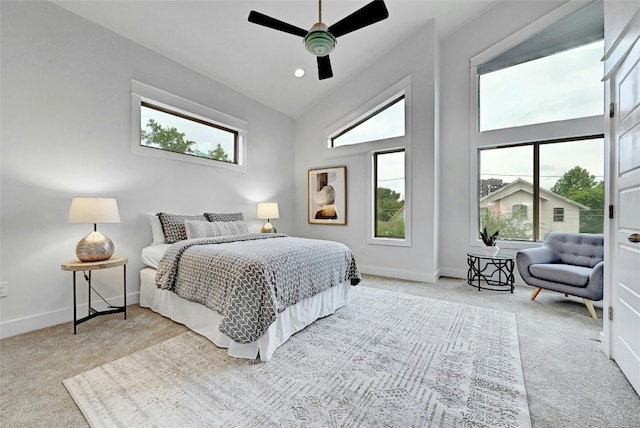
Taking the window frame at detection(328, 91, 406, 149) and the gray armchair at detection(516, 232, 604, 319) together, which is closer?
the gray armchair at detection(516, 232, 604, 319)

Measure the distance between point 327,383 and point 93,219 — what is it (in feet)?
8.18

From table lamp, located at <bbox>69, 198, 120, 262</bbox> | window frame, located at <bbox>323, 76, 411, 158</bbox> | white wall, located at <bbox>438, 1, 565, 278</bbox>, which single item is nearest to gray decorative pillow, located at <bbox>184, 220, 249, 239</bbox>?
table lamp, located at <bbox>69, 198, 120, 262</bbox>

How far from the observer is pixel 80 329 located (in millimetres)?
2586

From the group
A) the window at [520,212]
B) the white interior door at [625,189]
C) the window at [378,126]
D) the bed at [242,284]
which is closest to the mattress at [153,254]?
the bed at [242,284]

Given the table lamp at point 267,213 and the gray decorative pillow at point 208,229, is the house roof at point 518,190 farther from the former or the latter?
the gray decorative pillow at point 208,229

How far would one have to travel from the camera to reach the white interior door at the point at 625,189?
1.67m

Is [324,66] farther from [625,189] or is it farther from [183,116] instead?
[625,189]

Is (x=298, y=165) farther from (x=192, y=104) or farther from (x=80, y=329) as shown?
(x=80, y=329)

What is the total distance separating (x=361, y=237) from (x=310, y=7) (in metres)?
3.39

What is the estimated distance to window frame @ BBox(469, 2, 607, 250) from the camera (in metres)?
3.60

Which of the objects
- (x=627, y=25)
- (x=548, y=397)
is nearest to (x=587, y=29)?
(x=627, y=25)

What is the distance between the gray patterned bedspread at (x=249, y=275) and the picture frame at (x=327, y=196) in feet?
6.74

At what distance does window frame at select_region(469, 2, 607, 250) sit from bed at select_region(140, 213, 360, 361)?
245 cm

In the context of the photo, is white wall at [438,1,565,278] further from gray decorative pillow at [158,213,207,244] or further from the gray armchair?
gray decorative pillow at [158,213,207,244]
